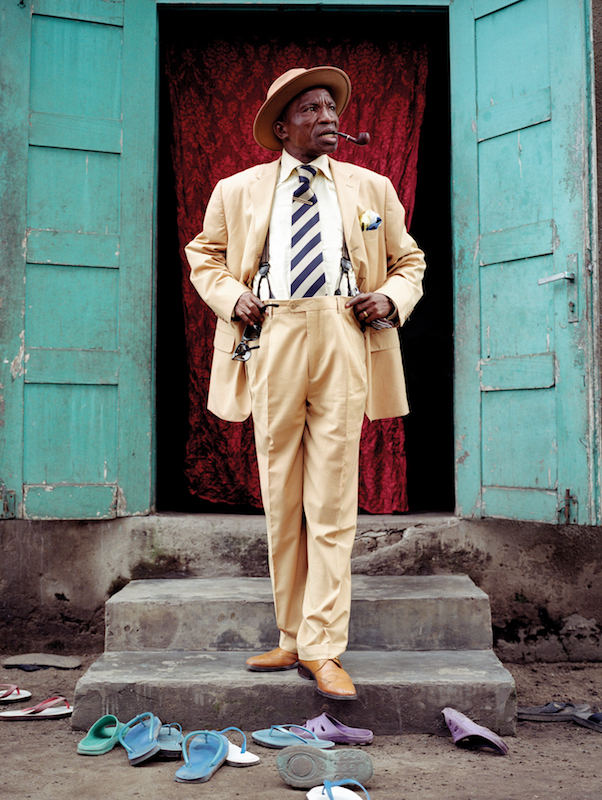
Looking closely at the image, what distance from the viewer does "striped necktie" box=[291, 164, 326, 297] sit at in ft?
9.45

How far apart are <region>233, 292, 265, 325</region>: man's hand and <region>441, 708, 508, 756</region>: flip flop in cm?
148

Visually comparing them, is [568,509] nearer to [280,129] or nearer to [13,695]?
[280,129]

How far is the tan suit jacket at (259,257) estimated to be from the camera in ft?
9.85

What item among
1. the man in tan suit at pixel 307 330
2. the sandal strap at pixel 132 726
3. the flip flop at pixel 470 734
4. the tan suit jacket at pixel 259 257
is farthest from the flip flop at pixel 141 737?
the tan suit jacket at pixel 259 257

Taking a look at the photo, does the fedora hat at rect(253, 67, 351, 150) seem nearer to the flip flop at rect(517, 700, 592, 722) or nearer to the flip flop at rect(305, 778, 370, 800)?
the flip flop at rect(305, 778, 370, 800)

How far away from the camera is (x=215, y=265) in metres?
3.10

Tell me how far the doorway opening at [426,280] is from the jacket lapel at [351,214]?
60.5 inches

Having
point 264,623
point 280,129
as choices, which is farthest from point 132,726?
point 280,129

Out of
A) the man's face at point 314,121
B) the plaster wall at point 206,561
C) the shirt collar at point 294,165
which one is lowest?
the plaster wall at point 206,561

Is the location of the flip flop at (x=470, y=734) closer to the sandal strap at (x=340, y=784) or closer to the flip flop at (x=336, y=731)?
the flip flop at (x=336, y=731)

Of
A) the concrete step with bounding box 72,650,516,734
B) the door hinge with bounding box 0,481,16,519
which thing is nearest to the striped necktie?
the concrete step with bounding box 72,650,516,734

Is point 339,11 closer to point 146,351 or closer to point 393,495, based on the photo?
point 146,351

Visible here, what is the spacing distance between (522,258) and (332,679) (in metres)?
2.14

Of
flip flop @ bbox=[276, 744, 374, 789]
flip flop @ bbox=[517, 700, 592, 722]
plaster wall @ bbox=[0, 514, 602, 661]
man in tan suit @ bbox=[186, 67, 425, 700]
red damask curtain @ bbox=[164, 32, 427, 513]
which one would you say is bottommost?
flip flop @ bbox=[517, 700, 592, 722]
